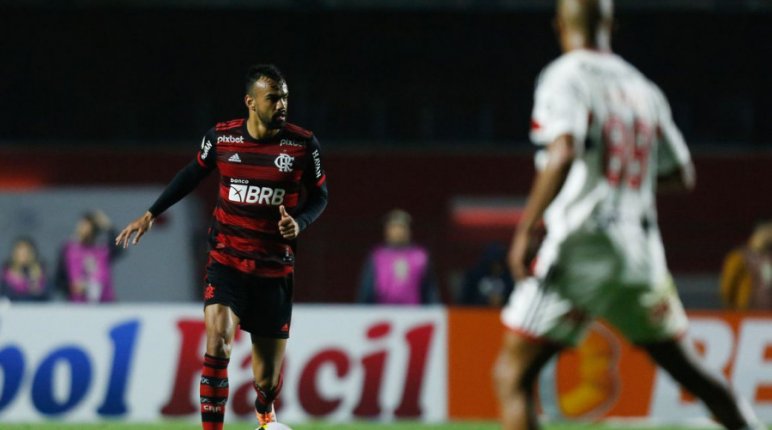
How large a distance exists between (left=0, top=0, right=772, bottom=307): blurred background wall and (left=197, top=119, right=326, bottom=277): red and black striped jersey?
13556 mm

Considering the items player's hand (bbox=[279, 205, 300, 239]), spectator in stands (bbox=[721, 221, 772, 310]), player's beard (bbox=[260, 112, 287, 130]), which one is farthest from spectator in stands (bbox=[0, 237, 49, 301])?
player's hand (bbox=[279, 205, 300, 239])

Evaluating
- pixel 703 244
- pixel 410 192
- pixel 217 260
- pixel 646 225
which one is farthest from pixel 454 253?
pixel 646 225

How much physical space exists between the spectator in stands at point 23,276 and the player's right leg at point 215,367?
625 centimetres

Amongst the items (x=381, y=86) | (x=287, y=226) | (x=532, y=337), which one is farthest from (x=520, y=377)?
(x=381, y=86)

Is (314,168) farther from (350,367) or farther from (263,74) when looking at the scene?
(350,367)

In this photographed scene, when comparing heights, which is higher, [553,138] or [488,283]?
[553,138]

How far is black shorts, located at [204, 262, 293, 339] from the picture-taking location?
795 centimetres

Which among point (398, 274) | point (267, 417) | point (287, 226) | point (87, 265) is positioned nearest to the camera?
point (287, 226)

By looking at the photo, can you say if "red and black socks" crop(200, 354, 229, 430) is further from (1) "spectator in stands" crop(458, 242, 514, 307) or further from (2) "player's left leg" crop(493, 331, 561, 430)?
(1) "spectator in stands" crop(458, 242, 514, 307)

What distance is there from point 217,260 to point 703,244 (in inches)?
544

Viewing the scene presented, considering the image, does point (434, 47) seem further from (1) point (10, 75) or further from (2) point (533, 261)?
(2) point (533, 261)

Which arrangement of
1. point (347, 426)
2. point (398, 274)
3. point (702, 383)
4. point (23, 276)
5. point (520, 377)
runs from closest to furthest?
point (520, 377) < point (702, 383) < point (347, 426) < point (398, 274) < point (23, 276)

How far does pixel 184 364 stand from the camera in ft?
39.9

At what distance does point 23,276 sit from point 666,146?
9041 millimetres
